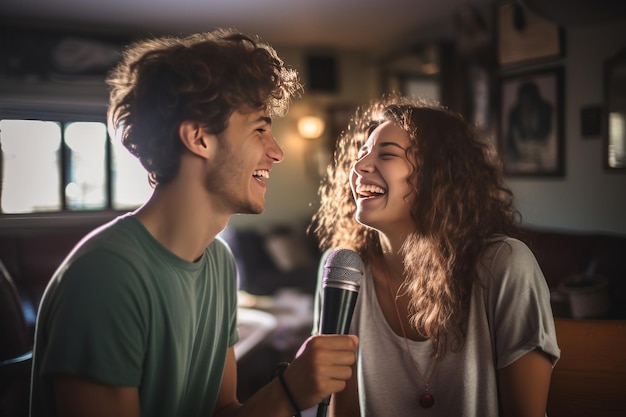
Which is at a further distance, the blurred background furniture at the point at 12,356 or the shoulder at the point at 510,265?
the blurred background furniture at the point at 12,356

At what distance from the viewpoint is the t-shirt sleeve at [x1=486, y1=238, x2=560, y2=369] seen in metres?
1.21

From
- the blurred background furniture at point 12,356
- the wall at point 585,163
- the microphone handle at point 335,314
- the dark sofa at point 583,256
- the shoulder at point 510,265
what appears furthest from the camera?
the wall at point 585,163

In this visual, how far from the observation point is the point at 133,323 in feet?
3.17

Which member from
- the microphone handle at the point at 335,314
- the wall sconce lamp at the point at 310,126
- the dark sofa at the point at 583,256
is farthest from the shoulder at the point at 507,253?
the wall sconce lamp at the point at 310,126

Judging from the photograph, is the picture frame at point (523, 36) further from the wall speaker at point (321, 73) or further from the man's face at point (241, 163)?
the man's face at point (241, 163)

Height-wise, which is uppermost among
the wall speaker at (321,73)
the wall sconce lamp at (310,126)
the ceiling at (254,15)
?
the ceiling at (254,15)

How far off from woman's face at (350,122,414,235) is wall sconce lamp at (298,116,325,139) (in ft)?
16.8

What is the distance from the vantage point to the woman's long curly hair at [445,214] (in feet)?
4.47

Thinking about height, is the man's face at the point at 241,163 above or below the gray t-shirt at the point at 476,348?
above

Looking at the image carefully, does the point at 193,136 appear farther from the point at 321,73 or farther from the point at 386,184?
the point at 321,73

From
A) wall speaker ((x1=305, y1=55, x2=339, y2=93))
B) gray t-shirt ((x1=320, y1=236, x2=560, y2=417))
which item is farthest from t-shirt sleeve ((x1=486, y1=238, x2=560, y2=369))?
wall speaker ((x1=305, y1=55, x2=339, y2=93))

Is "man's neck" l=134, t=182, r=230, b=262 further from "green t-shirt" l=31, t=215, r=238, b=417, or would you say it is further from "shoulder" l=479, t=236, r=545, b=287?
"shoulder" l=479, t=236, r=545, b=287

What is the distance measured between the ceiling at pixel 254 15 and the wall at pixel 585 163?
1155 mm

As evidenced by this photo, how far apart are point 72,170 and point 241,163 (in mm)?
4199
